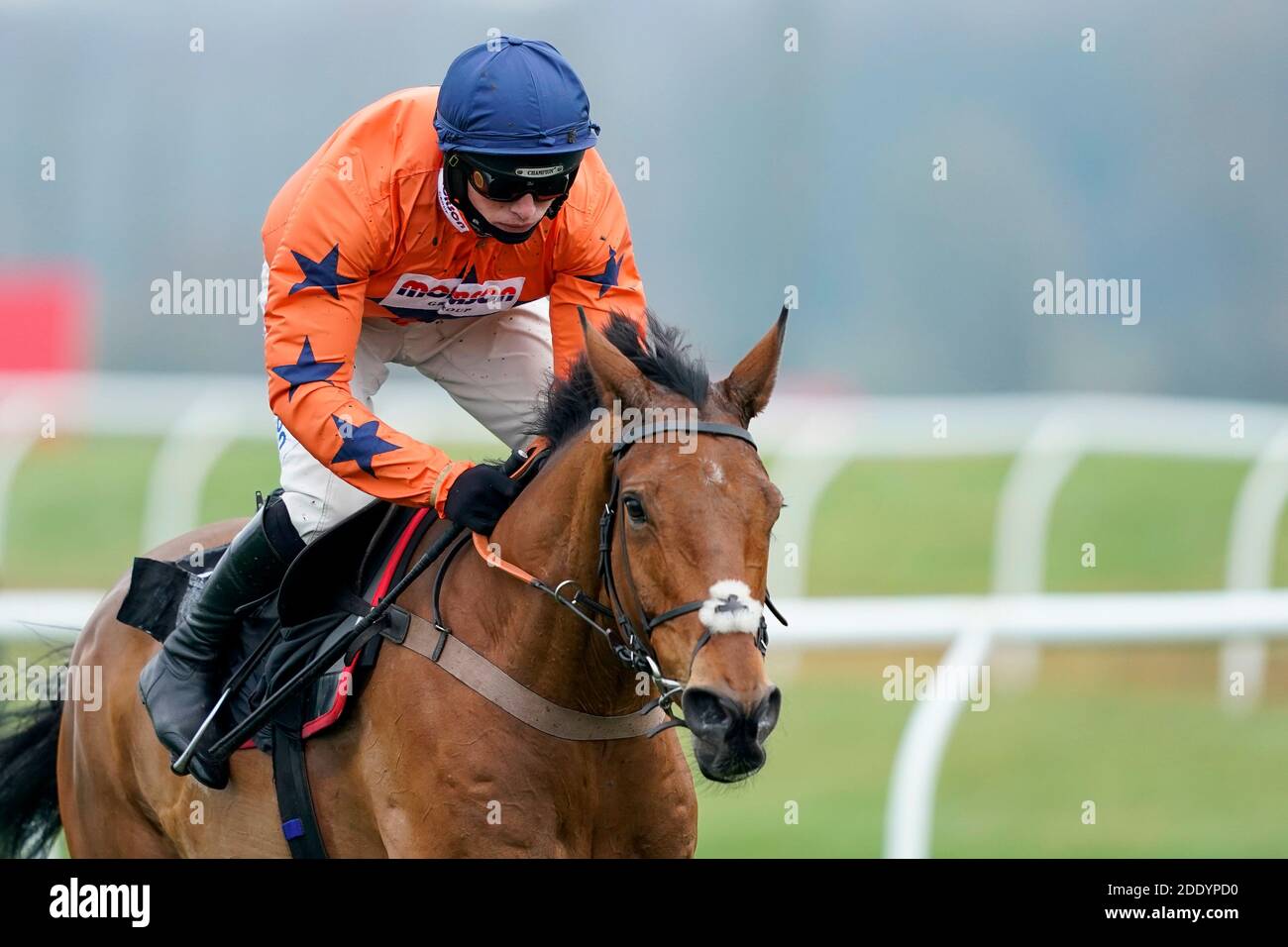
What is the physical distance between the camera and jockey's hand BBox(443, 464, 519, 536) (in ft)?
10.2

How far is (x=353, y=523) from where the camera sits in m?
3.43

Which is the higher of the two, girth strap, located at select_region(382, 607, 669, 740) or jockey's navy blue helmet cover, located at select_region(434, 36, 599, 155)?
Result: jockey's navy blue helmet cover, located at select_region(434, 36, 599, 155)

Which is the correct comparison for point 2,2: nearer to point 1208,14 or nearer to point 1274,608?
point 1208,14

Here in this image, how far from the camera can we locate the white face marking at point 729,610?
253 centimetres

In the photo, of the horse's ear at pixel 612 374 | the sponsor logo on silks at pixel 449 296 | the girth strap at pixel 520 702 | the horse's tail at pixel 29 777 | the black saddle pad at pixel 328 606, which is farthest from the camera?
the horse's tail at pixel 29 777

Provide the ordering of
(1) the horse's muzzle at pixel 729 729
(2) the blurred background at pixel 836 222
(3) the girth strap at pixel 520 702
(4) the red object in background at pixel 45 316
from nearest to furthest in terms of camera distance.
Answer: (1) the horse's muzzle at pixel 729 729 < (3) the girth strap at pixel 520 702 < (2) the blurred background at pixel 836 222 < (4) the red object in background at pixel 45 316

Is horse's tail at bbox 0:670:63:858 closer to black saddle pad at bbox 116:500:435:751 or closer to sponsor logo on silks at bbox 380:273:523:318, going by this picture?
black saddle pad at bbox 116:500:435:751

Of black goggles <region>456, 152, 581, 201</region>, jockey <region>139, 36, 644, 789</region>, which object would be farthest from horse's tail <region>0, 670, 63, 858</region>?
Result: black goggles <region>456, 152, 581, 201</region>

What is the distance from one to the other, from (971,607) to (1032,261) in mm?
16450

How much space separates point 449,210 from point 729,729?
1358mm

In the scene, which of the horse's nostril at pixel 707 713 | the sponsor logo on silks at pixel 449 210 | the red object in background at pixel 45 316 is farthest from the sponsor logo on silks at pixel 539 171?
the red object in background at pixel 45 316

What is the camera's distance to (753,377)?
293 cm

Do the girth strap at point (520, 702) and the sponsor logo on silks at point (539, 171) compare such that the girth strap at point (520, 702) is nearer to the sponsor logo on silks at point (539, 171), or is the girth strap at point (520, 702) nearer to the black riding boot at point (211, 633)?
the black riding boot at point (211, 633)
